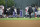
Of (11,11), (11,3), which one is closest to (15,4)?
(11,3)

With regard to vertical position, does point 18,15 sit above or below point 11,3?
below

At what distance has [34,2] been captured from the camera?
30.7 ft

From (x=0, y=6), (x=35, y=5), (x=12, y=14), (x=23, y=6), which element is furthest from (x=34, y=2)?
(x=0, y=6)

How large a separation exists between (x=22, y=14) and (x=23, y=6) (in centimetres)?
83

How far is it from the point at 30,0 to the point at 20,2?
2.95ft

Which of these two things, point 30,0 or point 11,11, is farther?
point 30,0

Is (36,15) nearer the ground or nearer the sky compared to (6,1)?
nearer the ground

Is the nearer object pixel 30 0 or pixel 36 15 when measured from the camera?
pixel 36 15

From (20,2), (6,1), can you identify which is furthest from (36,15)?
(6,1)

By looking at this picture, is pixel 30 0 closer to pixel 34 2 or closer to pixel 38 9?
pixel 34 2

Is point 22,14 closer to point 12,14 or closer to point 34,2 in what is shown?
point 12,14

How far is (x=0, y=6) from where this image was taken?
343 inches

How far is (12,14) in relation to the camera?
8602 mm

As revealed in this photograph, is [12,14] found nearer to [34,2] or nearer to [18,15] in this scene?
[18,15]
